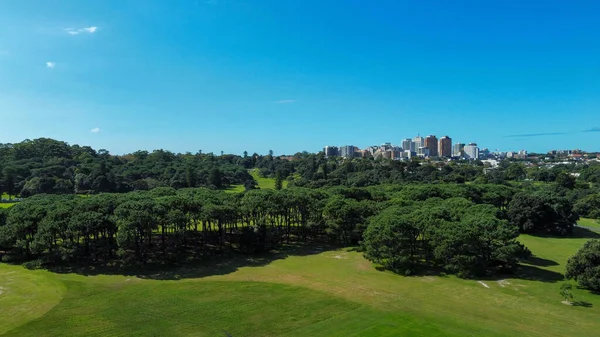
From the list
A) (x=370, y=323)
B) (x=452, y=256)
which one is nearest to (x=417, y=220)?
(x=452, y=256)

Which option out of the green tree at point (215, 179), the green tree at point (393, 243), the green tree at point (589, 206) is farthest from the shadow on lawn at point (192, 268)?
the green tree at point (215, 179)

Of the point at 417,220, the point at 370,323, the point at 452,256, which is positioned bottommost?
the point at 370,323

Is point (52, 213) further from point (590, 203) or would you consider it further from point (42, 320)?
point (590, 203)

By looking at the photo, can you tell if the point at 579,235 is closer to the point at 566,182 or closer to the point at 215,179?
the point at 566,182

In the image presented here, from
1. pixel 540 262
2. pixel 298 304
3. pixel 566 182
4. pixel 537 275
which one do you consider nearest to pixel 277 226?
pixel 298 304

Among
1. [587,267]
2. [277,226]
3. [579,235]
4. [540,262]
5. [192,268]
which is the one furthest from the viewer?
[579,235]

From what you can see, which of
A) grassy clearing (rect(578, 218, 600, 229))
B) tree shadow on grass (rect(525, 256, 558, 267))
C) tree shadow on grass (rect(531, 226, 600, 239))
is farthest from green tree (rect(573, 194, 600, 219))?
tree shadow on grass (rect(525, 256, 558, 267))

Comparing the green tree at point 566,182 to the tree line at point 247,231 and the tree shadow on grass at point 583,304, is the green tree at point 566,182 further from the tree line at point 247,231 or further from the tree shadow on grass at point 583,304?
the tree shadow on grass at point 583,304
